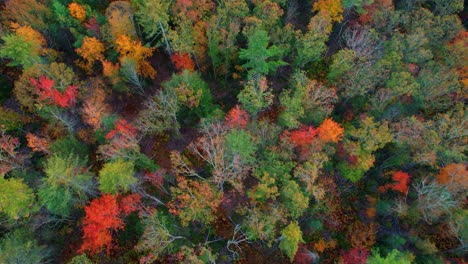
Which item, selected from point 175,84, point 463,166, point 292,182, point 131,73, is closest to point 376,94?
point 463,166

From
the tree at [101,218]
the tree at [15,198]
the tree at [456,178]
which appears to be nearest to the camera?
the tree at [15,198]

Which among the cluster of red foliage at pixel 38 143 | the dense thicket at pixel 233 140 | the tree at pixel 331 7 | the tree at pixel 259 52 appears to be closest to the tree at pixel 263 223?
the dense thicket at pixel 233 140

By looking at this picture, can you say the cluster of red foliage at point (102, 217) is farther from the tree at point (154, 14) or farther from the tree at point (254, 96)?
the tree at point (154, 14)

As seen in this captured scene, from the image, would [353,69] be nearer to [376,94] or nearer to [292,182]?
[376,94]

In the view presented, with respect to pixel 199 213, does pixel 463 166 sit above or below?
below

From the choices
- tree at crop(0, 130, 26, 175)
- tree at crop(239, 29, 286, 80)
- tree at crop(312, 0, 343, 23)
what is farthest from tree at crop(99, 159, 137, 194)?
tree at crop(312, 0, 343, 23)

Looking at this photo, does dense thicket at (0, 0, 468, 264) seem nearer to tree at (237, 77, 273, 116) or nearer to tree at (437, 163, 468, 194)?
tree at (437, 163, 468, 194)
